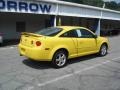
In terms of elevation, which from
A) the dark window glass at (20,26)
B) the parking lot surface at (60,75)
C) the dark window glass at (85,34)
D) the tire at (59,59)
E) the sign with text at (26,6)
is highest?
the sign with text at (26,6)

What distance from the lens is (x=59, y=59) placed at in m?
8.66

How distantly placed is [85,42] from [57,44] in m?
1.81

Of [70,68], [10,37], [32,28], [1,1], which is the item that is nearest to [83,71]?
[70,68]

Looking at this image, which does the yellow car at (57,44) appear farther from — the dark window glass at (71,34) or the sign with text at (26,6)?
the sign with text at (26,6)

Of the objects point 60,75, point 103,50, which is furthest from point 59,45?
point 103,50

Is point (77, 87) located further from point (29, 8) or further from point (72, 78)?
point (29, 8)

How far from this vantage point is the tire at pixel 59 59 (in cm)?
846

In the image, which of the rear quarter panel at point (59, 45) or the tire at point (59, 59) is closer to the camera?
the rear quarter panel at point (59, 45)

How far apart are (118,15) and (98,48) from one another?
71.3 ft

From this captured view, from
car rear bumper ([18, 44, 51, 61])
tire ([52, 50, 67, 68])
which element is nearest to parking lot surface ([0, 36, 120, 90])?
tire ([52, 50, 67, 68])

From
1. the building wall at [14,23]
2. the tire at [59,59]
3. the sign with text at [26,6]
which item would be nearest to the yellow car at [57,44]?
the tire at [59,59]

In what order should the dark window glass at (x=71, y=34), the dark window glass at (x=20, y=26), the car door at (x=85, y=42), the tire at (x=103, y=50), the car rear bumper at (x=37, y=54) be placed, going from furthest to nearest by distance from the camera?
the dark window glass at (x=20, y=26) < the tire at (x=103, y=50) < the car door at (x=85, y=42) < the dark window glass at (x=71, y=34) < the car rear bumper at (x=37, y=54)

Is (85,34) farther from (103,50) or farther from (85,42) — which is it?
(103,50)

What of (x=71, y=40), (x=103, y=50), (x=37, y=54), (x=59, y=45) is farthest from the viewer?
(x=103, y=50)
